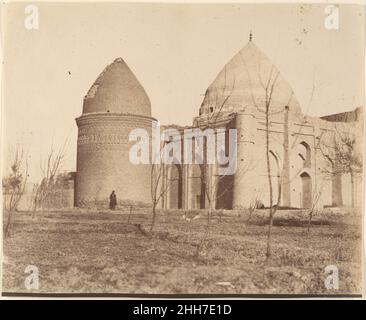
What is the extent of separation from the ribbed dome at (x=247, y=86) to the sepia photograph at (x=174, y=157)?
0.05 m

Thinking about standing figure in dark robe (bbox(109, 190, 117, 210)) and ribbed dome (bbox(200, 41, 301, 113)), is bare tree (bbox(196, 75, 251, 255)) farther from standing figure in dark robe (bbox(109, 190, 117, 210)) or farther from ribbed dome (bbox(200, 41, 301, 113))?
standing figure in dark robe (bbox(109, 190, 117, 210))

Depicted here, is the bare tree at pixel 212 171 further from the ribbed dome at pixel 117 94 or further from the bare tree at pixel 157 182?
the ribbed dome at pixel 117 94

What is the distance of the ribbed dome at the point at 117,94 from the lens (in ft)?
26.8

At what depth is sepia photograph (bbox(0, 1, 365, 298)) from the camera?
7.72 meters

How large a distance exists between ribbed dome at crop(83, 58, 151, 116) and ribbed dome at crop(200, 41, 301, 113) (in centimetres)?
89

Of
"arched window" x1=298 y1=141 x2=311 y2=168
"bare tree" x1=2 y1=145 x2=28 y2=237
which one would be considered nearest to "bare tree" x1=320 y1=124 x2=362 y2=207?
"arched window" x1=298 y1=141 x2=311 y2=168

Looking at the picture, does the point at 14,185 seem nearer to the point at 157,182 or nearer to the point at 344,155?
the point at 157,182

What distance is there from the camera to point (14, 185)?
782 cm

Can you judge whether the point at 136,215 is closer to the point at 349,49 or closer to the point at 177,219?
the point at 177,219

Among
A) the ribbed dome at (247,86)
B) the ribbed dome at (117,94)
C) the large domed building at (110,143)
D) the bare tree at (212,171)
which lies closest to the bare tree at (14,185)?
the large domed building at (110,143)

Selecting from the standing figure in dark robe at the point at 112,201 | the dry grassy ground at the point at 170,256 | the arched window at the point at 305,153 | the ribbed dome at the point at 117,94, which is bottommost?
the dry grassy ground at the point at 170,256

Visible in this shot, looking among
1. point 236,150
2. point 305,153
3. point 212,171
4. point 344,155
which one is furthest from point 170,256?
point 344,155

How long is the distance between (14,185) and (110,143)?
4.62 ft
